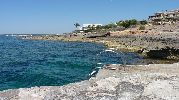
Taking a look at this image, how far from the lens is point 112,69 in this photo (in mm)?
19531

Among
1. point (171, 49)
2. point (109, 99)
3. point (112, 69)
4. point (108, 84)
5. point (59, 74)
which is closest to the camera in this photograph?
point (109, 99)

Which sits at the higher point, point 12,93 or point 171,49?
point 12,93

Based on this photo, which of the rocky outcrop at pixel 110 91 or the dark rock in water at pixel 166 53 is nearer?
the rocky outcrop at pixel 110 91

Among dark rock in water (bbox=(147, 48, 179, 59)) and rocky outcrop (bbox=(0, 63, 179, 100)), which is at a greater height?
rocky outcrop (bbox=(0, 63, 179, 100))

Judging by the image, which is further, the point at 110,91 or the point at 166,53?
the point at 166,53

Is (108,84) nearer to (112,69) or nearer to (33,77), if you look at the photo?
(112,69)

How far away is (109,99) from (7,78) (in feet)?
99.8

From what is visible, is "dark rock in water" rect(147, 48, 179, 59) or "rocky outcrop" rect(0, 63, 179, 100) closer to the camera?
"rocky outcrop" rect(0, 63, 179, 100)

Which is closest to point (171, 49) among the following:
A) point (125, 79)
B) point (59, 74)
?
point (59, 74)

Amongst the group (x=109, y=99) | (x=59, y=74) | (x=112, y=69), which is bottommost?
(x=59, y=74)

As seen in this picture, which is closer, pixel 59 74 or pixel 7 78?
pixel 7 78

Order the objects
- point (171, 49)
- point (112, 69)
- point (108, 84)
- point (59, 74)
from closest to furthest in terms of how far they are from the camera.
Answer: point (108, 84) → point (112, 69) → point (59, 74) → point (171, 49)

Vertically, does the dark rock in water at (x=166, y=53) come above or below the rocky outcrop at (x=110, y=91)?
below

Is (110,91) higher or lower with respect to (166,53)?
higher
